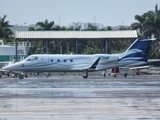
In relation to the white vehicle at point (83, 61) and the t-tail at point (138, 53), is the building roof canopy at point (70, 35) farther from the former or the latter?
the white vehicle at point (83, 61)

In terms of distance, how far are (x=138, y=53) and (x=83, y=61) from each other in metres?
6.40

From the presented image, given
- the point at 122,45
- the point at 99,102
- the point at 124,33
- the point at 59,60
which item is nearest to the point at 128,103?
the point at 99,102

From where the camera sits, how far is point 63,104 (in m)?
28.2

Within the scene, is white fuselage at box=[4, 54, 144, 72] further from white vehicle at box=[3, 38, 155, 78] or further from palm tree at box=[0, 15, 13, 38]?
palm tree at box=[0, 15, 13, 38]

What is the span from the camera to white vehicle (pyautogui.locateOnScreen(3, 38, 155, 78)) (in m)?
62.0

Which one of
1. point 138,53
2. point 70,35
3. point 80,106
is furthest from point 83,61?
point 80,106

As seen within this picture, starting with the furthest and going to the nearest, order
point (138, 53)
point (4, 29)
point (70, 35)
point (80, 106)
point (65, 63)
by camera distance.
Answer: point (4, 29), point (70, 35), point (138, 53), point (65, 63), point (80, 106)

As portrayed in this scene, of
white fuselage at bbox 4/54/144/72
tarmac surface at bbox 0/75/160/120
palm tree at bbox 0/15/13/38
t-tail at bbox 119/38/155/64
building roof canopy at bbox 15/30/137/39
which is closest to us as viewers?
tarmac surface at bbox 0/75/160/120

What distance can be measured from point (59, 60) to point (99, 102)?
3394 centimetres

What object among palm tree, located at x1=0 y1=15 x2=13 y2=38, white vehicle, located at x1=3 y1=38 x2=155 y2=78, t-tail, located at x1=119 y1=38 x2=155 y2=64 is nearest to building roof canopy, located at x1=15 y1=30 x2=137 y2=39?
t-tail, located at x1=119 y1=38 x2=155 y2=64

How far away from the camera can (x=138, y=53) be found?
63.5 metres

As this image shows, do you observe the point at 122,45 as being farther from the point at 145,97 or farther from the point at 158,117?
the point at 158,117

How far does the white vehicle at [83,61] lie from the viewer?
62.0 meters

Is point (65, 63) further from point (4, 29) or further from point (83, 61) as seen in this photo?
point (4, 29)
